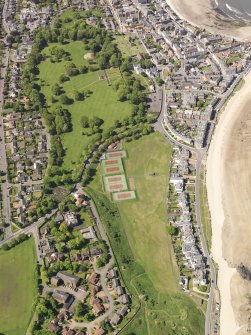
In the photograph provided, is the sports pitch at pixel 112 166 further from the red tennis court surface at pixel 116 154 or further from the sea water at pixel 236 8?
the sea water at pixel 236 8

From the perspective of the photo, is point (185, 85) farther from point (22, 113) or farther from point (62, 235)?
point (62, 235)

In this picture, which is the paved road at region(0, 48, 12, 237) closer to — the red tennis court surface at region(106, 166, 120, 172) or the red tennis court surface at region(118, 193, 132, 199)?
the red tennis court surface at region(106, 166, 120, 172)

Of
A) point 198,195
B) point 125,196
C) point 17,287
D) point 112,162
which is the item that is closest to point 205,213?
point 198,195

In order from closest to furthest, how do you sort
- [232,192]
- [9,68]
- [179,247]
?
[179,247] < [232,192] < [9,68]

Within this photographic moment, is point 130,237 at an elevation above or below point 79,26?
below

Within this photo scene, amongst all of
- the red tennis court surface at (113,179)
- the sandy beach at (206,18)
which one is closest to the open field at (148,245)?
the red tennis court surface at (113,179)

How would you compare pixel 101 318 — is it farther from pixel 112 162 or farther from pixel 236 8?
pixel 236 8

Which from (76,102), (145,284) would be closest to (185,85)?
(76,102)
